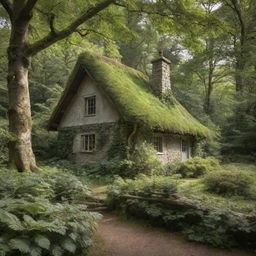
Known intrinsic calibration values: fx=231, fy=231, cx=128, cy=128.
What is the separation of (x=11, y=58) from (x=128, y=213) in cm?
620

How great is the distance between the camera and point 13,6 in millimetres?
8000

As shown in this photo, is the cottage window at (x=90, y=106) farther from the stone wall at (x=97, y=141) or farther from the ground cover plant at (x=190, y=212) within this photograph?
the ground cover plant at (x=190, y=212)

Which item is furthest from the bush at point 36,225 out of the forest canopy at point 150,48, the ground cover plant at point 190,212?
the forest canopy at point 150,48

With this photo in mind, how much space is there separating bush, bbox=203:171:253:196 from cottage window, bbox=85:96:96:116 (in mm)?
7531

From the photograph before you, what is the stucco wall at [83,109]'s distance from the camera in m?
12.2

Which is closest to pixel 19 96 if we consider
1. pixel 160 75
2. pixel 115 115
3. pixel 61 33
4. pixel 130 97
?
pixel 61 33

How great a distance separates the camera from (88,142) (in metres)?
13.2

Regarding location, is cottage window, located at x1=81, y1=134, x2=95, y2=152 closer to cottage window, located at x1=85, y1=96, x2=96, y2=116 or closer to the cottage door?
cottage window, located at x1=85, y1=96, x2=96, y2=116

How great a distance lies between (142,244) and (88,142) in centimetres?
928

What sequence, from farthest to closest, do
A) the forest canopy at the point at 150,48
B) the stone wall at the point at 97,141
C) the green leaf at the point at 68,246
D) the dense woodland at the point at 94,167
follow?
1. the stone wall at the point at 97,141
2. the forest canopy at the point at 150,48
3. the dense woodland at the point at 94,167
4. the green leaf at the point at 68,246

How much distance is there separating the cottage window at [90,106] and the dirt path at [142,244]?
862 centimetres

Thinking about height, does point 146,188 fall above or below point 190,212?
above

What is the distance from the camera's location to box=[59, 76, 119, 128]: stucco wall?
12.2 meters

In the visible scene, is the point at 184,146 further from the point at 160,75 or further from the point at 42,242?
the point at 42,242
